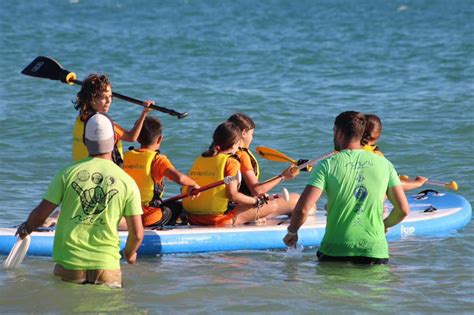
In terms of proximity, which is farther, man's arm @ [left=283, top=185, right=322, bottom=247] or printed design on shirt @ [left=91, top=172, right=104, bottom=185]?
man's arm @ [left=283, top=185, right=322, bottom=247]

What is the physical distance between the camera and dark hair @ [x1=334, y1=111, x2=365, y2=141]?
604 cm

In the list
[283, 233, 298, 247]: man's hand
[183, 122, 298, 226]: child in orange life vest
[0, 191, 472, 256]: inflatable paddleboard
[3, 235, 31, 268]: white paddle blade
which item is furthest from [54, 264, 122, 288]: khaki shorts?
[183, 122, 298, 226]: child in orange life vest

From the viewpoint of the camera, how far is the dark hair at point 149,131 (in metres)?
7.27

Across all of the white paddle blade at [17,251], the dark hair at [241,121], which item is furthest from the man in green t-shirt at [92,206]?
the dark hair at [241,121]

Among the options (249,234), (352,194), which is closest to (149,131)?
(249,234)

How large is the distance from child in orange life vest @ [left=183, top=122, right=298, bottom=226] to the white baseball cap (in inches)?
82.7

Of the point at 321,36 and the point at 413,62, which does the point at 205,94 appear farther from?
the point at 321,36

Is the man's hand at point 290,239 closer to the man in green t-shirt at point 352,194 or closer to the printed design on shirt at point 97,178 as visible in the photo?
the man in green t-shirt at point 352,194

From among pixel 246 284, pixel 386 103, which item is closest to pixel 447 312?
pixel 246 284

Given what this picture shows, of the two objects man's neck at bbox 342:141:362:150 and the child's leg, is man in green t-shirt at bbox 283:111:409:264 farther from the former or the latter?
the child's leg

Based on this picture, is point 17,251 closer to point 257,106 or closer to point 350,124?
point 350,124

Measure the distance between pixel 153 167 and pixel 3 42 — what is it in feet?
57.2

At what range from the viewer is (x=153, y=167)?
7.23 metres

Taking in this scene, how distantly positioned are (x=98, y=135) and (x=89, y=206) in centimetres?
38
